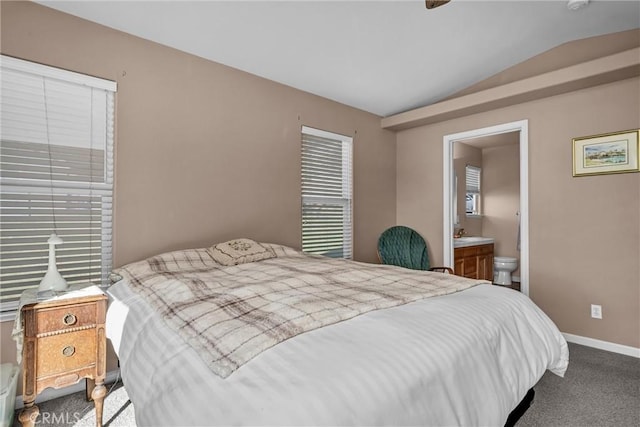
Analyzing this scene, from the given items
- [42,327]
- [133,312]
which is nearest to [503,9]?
[133,312]

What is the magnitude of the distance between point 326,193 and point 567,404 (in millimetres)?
2670

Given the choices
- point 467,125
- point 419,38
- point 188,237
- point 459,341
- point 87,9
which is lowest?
point 459,341

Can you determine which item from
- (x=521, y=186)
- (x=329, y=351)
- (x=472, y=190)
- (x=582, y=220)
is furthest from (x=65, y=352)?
(x=472, y=190)

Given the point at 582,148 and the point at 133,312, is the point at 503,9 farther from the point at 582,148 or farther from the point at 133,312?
the point at 133,312

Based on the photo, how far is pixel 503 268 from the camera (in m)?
5.14

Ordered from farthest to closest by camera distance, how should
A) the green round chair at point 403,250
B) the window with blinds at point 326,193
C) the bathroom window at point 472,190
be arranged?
the bathroom window at point 472,190 < the green round chair at point 403,250 < the window with blinds at point 326,193

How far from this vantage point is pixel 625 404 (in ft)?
6.72

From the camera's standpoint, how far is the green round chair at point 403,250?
4.00m

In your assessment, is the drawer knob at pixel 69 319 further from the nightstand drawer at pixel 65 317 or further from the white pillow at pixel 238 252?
the white pillow at pixel 238 252

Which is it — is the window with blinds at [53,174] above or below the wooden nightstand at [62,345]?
above

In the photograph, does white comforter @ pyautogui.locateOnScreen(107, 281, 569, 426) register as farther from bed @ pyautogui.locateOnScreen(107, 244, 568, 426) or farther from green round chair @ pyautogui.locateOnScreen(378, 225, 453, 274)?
green round chair @ pyautogui.locateOnScreen(378, 225, 453, 274)

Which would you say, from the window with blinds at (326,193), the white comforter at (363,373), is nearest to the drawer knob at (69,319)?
the white comforter at (363,373)

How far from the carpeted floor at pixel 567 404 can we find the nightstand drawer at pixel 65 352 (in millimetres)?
395

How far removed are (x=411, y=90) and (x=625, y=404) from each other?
3.23 m
